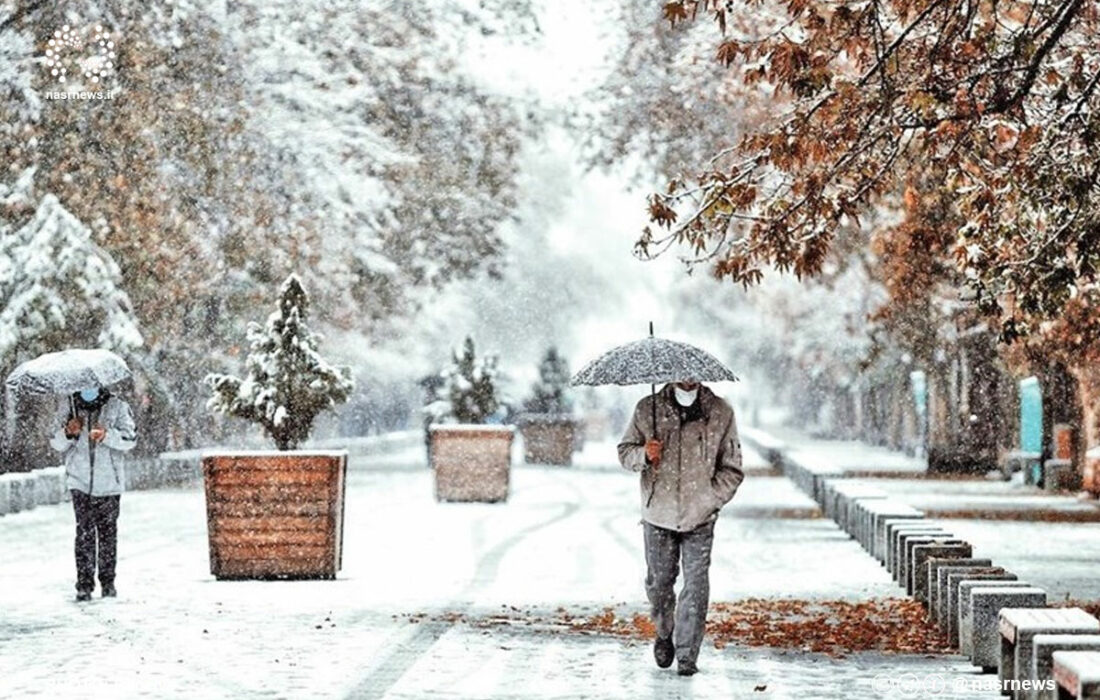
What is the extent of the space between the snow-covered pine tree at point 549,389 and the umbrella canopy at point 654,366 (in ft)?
133

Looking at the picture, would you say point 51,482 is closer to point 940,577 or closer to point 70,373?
point 70,373

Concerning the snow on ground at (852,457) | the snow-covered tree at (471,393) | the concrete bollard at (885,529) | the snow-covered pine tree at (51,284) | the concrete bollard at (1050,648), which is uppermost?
the snow-covered pine tree at (51,284)

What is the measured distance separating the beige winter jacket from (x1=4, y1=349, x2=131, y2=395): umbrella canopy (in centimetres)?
556

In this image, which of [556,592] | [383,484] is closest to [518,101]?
[383,484]

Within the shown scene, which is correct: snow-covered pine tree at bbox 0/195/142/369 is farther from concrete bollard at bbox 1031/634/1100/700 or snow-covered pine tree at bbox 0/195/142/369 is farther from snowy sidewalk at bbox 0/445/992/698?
concrete bollard at bbox 1031/634/1100/700

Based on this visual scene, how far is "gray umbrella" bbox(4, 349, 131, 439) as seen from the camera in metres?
17.9

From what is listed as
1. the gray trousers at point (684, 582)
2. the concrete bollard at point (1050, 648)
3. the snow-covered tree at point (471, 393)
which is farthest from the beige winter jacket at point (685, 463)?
the snow-covered tree at point (471, 393)

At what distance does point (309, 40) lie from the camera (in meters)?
38.2

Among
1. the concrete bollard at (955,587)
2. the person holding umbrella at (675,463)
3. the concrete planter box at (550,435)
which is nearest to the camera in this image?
the person holding umbrella at (675,463)

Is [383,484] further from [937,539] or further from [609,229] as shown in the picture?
[609,229]

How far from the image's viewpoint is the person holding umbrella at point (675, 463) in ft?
44.3

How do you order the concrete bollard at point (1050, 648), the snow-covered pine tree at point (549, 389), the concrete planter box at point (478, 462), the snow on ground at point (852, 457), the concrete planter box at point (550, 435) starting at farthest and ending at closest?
the snow-covered pine tree at point (549, 389) → the concrete planter box at point (550, 435) → the snow on ground at point (852, 457) → the concrete planter box at point (478, 462) → the concrete bollard at point (1050, 648)

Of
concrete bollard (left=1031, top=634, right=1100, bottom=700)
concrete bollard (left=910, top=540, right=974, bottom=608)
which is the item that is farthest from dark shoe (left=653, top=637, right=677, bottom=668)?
concrete bollard (left=910, top=540, right=974, bottom=608)

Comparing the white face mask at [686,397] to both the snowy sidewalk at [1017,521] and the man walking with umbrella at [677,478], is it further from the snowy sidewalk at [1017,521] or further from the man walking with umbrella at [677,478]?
the snowy sidewalk at [1017,521]
